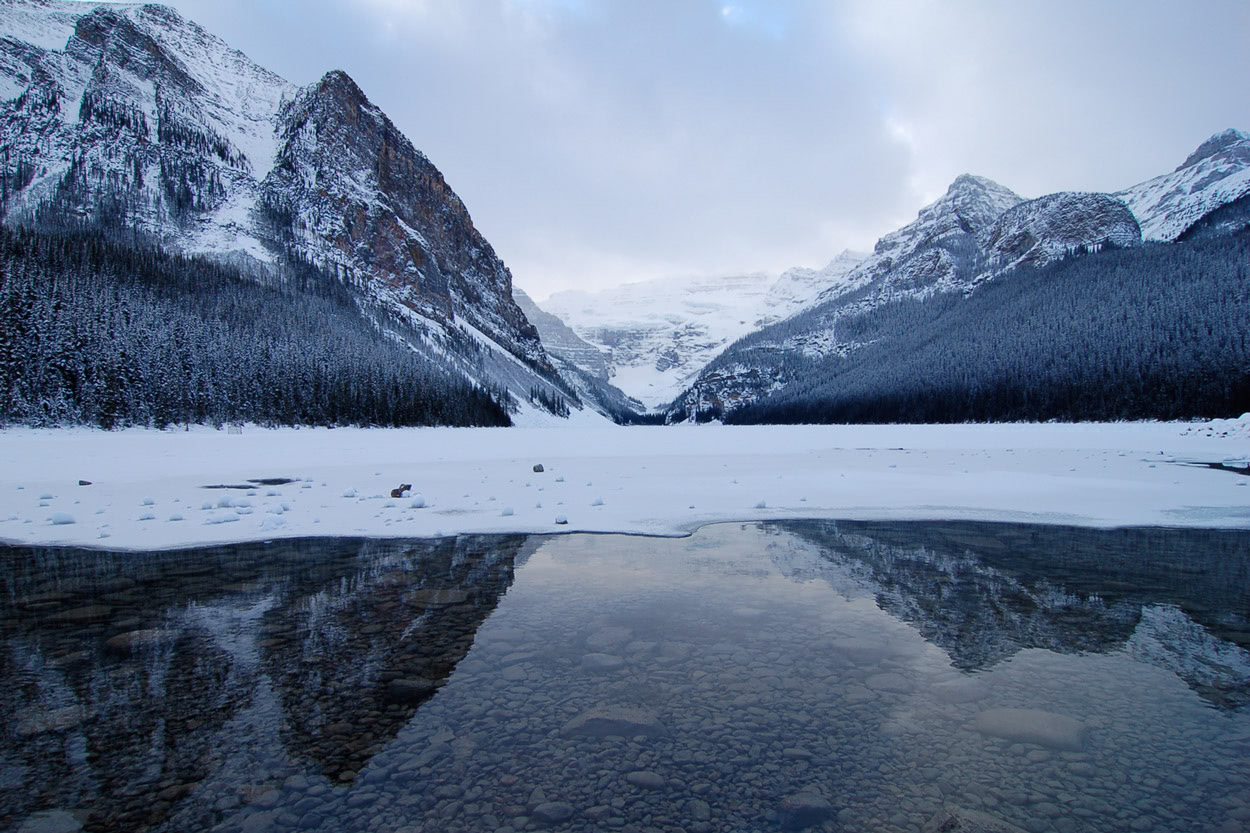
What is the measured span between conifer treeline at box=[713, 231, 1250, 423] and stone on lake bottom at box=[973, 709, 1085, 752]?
9531 centimetres

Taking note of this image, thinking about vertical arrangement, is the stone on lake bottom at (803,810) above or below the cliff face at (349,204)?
below

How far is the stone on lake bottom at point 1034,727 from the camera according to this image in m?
4.00

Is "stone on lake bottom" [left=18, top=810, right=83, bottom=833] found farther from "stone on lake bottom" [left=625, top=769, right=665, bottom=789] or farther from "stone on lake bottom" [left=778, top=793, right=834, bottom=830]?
"stone on lake bottom" [left=778, top=793, right=834, bottom=830]

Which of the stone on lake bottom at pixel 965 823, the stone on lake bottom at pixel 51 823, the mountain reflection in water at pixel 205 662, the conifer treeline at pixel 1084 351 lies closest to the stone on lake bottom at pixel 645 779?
the stone on lake bottom at pixel 965 823

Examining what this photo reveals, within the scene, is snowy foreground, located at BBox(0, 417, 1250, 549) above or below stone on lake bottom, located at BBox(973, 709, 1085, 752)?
above

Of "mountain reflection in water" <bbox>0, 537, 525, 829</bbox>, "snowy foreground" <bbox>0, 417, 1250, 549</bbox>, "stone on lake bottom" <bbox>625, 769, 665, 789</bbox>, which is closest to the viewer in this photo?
"stone on lake bottom" <bbox>625, 769, 665, 789</bbox>

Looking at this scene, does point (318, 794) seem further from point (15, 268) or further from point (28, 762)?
point (15, 268)

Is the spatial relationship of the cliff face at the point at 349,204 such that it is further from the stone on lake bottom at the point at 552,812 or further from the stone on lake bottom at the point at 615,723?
the stone on lake bottom at the point at 552,812

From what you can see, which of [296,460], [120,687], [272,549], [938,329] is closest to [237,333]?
[296,460]

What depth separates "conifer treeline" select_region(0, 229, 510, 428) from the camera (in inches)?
2057

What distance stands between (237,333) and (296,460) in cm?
5887

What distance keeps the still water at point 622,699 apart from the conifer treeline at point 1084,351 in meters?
93.6

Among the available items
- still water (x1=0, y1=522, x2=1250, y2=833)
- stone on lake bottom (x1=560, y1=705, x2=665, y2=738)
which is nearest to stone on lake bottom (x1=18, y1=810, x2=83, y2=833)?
still water (x1=0, y1=522, x2=1250, y2=833)

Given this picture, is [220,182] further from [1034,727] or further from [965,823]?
[965,823]
